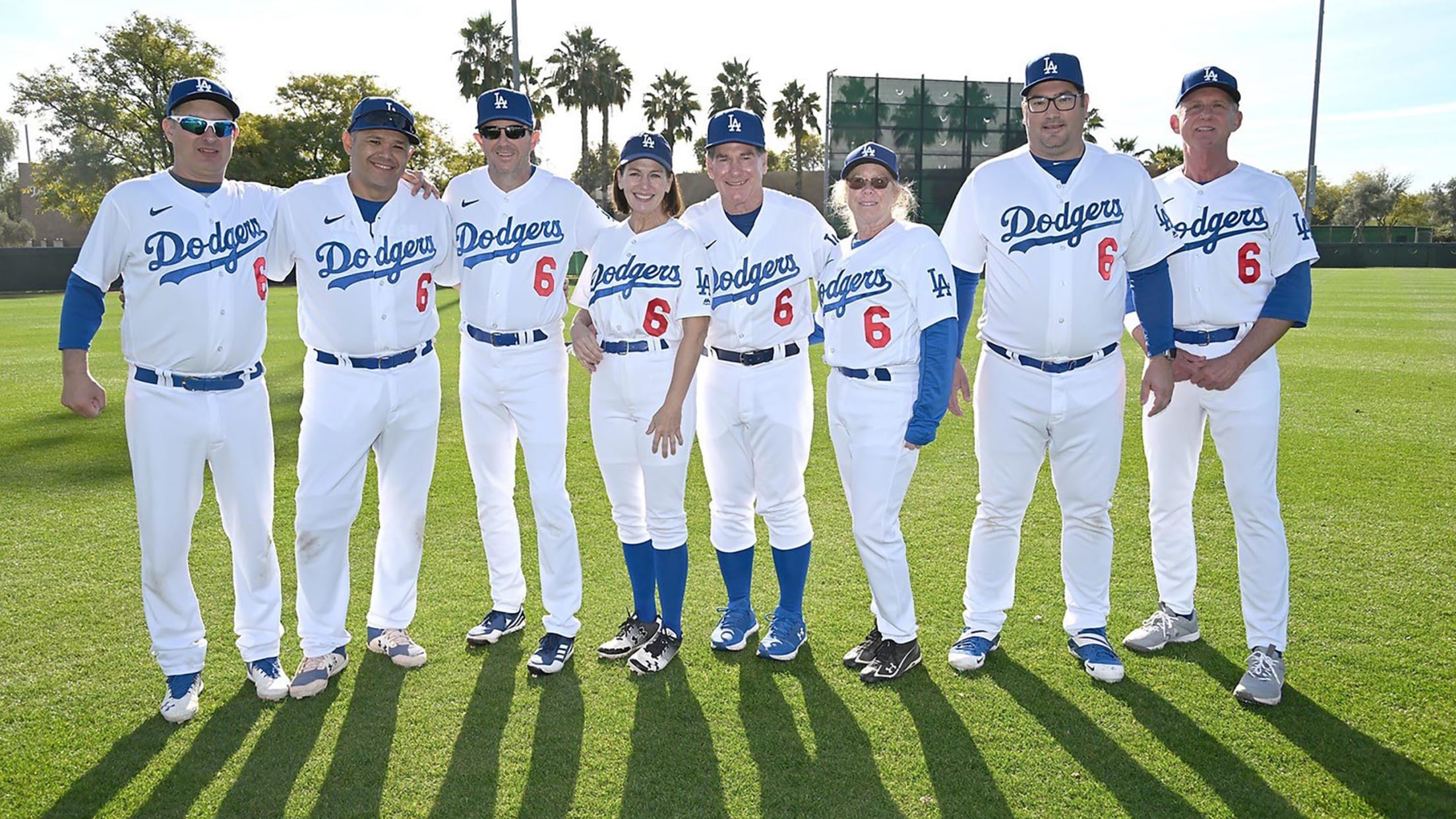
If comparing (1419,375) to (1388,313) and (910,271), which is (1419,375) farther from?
(910,271)

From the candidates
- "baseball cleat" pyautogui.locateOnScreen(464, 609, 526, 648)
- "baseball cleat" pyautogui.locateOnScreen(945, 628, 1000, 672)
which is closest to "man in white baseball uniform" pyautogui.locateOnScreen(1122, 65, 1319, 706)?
→ "baseball cleat" pyautogui.locateOnScreen(945, 628, 1000, 672)

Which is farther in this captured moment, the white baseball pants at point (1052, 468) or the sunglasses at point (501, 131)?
the sunglasses at point (501, 131)

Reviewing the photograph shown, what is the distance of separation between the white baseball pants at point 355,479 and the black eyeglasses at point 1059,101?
266 centimetres

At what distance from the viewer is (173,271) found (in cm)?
327

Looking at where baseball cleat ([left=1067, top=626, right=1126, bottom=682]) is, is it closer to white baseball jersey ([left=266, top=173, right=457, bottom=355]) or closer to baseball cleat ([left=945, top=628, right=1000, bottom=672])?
baseball cleat ([left=945, top=628, right=1000, bottom=672])

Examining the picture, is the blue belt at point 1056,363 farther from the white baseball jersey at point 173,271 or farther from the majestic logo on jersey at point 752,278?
the white baseball jersey at point 173,271

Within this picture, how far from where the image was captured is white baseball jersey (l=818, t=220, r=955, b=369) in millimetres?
3402

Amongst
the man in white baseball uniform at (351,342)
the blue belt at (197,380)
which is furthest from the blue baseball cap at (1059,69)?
the blue belt at (197,380)

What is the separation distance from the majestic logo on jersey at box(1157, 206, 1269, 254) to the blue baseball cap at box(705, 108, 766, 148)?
1602 millimetres

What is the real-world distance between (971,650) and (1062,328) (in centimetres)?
135

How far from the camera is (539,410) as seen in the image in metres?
3.80

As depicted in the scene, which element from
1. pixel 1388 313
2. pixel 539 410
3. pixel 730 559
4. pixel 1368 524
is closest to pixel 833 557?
pixel 730 559

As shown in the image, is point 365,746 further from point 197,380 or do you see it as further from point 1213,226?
point 1213,226

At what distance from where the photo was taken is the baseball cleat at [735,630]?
3883 millimetres
